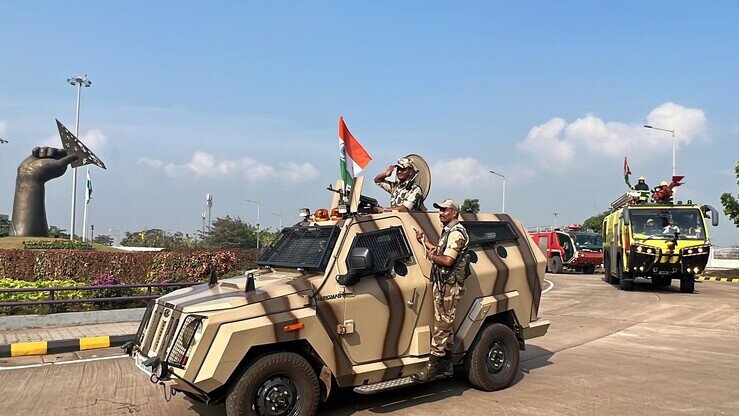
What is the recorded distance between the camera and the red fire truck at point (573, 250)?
27.3 metres

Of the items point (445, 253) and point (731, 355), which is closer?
point (445, 253)

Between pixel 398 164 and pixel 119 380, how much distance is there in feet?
14.6

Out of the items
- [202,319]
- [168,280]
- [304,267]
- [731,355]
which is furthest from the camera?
[168,280]

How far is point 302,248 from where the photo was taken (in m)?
6.20

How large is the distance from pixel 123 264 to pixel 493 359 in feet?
37.7

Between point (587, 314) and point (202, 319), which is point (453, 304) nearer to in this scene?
point (202, 319)

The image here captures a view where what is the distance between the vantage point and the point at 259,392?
499 centimetres

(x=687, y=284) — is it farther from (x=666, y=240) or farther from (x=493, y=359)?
(x=493, y=359)

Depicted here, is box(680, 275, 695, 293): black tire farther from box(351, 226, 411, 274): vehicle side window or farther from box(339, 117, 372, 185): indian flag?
box(351, 226, 411, 274): vehicle side window

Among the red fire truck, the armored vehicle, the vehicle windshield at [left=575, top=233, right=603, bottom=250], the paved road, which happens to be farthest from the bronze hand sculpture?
the armored vehicle

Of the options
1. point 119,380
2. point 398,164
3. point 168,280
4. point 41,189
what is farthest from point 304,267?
point 41,189

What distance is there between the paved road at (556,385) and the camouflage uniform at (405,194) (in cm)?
213

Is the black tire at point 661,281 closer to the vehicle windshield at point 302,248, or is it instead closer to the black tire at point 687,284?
the black tire at point 687,284

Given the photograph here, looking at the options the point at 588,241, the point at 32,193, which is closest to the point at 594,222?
the point at 588,241
